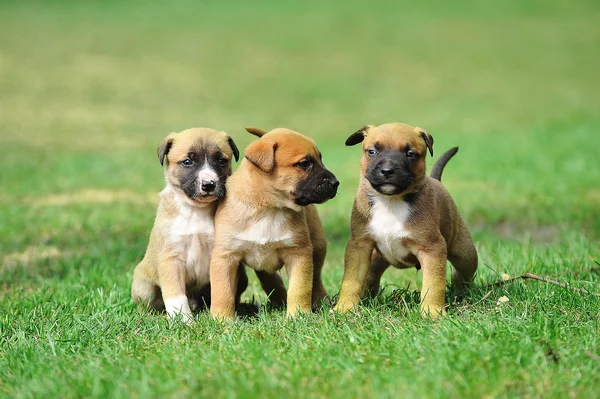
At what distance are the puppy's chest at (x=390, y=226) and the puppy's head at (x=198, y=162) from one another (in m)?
1.06

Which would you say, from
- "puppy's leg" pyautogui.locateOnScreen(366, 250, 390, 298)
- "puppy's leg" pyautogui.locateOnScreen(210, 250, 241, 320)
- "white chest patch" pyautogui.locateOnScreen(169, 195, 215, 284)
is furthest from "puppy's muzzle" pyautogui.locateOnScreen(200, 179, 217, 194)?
"puppy's leg" pyautogui.locateOnScreen(366, 250, 390, 298)

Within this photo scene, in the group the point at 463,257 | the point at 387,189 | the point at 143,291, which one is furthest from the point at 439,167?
the point at 143,291

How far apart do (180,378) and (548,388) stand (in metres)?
1.76

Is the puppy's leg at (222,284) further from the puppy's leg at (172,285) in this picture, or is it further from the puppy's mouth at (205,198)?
the puppy's mouth at (205,198)

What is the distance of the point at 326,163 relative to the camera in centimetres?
1408

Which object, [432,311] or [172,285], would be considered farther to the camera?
[172,285]

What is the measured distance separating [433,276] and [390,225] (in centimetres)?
43

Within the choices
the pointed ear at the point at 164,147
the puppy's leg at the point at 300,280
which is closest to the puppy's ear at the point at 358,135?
the puppy's leg at the point at 300,280

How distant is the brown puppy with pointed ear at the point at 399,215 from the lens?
202 inches

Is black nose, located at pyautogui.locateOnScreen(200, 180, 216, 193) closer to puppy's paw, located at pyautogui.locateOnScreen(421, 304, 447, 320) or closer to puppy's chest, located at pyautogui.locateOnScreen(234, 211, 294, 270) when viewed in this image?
puppy's chest, located at pyautogui.locateOnScreen(234, 211, 294, 270)

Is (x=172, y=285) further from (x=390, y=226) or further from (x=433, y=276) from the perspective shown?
(x=433, y=276)

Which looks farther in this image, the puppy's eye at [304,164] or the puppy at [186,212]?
the puppy at [186,212]

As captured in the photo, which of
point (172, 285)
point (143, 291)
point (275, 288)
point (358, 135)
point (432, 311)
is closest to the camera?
point (432, 311)

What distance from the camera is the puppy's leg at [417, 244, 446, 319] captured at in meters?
5.23
